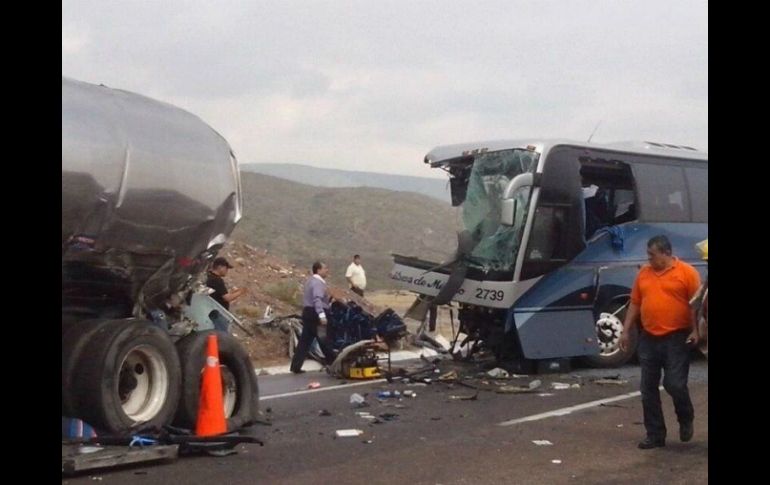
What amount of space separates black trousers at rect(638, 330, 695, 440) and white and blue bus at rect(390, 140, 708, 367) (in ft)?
15.4

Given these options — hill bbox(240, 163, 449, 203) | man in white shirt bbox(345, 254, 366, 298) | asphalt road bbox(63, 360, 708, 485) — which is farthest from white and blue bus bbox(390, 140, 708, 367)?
hill bbox(240, 163, 449, 203)

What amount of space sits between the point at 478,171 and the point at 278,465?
723 cm

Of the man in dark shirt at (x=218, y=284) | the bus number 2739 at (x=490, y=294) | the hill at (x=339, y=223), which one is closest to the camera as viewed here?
the man in dark shirt at (x=218, y=284)

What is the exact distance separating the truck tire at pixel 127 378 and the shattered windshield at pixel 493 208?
603 centimetres

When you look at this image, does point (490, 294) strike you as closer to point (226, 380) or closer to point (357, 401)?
point (357, 401)

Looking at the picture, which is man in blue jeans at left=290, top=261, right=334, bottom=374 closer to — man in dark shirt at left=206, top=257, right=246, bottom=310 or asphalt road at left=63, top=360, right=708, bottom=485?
man in dark shirt at left=206, top=257, right=246, bottom=310

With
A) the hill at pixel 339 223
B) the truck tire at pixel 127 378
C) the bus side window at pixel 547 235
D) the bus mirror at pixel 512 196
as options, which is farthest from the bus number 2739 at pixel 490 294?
the hill at pixel 339 223

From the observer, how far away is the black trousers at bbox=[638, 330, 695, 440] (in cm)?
838

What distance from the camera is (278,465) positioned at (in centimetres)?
780

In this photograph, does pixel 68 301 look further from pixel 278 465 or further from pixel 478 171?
pixel 478 171

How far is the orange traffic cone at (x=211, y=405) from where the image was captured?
8797 millimetres

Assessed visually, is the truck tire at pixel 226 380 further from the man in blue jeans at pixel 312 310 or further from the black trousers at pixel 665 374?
the man in blue jeans at pixel 312 310
